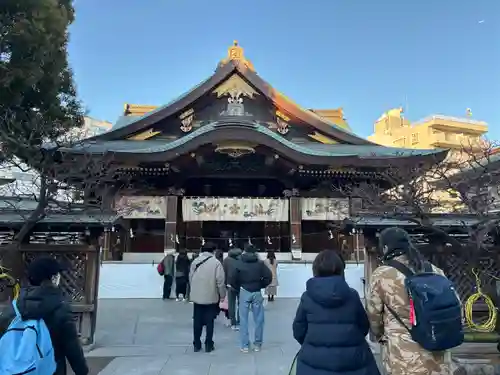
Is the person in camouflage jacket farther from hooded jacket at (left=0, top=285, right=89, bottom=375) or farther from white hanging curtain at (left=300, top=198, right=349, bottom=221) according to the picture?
white hanging curtain at (left=300, top=198, right=349, bottom=221)

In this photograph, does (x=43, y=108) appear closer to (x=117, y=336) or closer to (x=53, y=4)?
(x=53, y=4)

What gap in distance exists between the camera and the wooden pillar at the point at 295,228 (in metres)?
14.3

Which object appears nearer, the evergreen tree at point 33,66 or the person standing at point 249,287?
the person standing at point 249,287

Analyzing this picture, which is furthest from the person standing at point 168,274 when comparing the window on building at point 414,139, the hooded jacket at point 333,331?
the window on building at point 414,139

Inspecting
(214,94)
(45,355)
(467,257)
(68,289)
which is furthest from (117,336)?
(214,94)

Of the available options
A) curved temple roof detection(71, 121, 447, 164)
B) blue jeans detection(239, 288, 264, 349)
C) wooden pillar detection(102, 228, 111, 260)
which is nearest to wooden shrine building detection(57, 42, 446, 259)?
curved temple roof detection(71, 121, 447, 164)

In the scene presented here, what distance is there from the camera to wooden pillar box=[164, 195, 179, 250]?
551 inches

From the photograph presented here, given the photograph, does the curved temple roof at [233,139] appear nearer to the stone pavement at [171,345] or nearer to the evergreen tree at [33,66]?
the evergreen tree at [33,66]

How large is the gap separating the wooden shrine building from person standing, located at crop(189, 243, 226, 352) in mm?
7480

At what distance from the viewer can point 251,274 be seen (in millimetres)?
6121

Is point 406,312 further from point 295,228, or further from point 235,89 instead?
point 235,89

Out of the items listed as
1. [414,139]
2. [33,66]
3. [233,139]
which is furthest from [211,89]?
[414,139]

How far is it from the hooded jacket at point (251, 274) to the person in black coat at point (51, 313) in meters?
3.44

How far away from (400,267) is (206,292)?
3.63m
